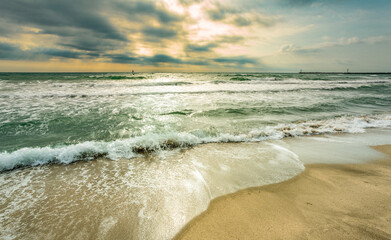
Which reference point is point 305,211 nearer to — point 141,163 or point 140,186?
point 140,186

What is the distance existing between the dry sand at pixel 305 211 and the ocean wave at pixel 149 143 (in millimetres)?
2274

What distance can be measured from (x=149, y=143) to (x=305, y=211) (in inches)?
142

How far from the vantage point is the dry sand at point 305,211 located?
6.61 ft

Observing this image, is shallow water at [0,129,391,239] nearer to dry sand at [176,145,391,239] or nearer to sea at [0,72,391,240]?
sea at [0,72,391,240]

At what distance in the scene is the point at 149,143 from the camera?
4.53 meters

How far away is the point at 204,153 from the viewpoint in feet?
14.0

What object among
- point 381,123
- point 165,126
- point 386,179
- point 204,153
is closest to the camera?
point 386,179

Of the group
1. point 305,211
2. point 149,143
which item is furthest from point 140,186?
point 305,211

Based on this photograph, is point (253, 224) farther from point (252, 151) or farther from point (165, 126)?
point (165, 126)

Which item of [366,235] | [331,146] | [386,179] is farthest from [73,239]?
[331,146]

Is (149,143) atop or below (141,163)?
atop

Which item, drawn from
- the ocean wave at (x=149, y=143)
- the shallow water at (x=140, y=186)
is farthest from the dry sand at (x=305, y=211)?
the ocean wave at (x=149, y=143)

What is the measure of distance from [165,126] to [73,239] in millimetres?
4384

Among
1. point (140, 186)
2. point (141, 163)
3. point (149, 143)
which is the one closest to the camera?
point (140, 186)
